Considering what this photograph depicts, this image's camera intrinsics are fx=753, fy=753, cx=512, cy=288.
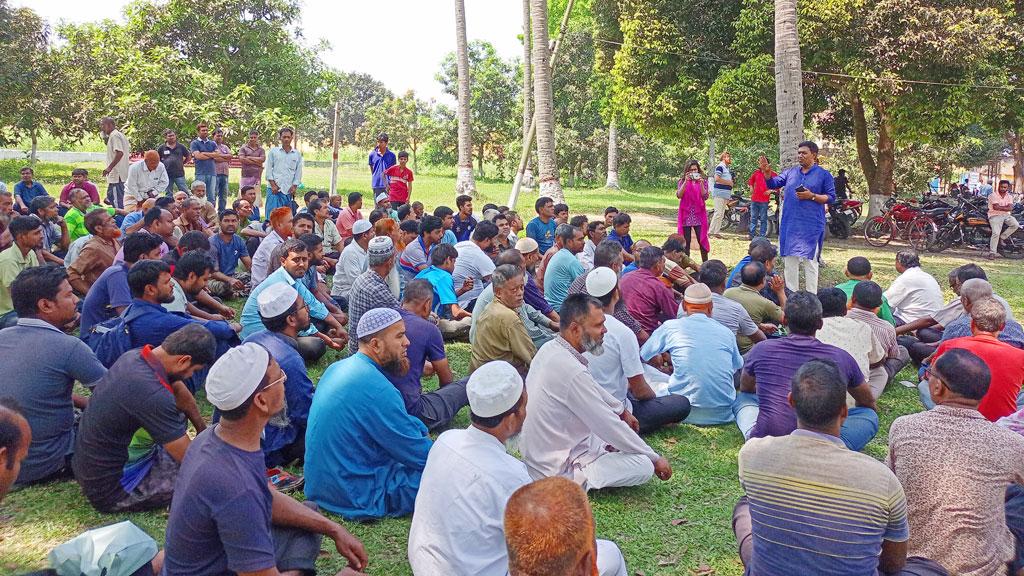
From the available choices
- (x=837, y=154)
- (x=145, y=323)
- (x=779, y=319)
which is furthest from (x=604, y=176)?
(x=145, y=323)

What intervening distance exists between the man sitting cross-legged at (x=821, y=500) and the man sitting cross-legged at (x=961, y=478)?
254 mm

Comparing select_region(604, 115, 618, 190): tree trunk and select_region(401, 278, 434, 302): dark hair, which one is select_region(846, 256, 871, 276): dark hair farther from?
select_region(604, 115, 618, 190): tree trunk

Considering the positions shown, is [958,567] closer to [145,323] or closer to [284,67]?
[145,323]

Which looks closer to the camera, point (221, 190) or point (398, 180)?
point (398, 180)

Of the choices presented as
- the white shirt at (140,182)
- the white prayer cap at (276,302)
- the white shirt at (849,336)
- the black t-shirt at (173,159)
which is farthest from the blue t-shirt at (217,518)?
the black t-shirt at (173,159)

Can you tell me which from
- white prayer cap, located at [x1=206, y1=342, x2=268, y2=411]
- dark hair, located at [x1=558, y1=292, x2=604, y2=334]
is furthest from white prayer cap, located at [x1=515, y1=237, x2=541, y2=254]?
white prayer cap, located at [x1=206, y1=342, x2=268, y2=411]

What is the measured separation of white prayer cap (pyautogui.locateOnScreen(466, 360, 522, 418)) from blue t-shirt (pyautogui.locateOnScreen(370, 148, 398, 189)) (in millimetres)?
11778

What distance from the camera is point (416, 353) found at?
215 inches

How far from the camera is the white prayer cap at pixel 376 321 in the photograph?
4504mm

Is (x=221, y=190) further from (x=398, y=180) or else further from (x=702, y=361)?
(x=702, y=361)

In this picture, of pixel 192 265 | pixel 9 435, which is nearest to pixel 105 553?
pixel 9 435

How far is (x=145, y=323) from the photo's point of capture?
17.3 ft

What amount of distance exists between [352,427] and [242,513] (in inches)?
56.7

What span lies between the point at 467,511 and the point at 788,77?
418 inches
